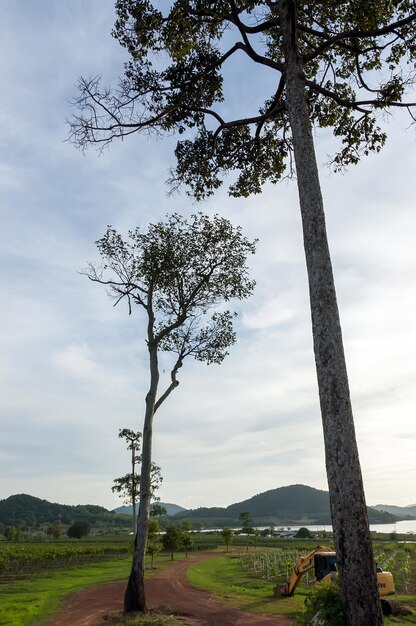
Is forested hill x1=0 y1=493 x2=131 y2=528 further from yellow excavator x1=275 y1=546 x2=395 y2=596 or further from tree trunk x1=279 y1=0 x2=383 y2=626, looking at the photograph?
tree trunk x1=279 y1=0 x2=383 y2=626

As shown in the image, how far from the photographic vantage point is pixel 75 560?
164ft

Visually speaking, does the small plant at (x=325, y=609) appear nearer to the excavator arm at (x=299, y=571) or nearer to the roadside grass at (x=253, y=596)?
the roadside grass at (x=253, y=596)

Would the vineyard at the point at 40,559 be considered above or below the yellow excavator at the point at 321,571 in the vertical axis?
below

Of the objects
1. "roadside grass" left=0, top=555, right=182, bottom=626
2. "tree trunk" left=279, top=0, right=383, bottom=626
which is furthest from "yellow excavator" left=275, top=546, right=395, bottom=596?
"tree trunk" left=279, top=0, right=383, bottom=626

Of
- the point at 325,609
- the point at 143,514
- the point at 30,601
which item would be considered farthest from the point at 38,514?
the point at 325,609

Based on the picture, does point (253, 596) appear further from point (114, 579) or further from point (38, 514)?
point (38, 514)

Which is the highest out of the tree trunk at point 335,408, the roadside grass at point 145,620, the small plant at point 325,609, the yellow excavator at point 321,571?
the tree trunk at point 335,408

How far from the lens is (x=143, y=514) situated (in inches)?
638

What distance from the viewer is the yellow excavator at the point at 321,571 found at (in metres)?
17.5

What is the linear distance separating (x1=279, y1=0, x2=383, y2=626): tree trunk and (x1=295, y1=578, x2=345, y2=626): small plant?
483mm

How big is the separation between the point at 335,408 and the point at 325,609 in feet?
8.74

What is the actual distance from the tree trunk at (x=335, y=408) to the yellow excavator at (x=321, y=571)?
42.7ft

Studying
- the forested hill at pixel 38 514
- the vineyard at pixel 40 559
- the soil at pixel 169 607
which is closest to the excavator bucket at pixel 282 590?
the soil at pixel 169 607

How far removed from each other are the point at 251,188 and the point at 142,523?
11.3 metres
